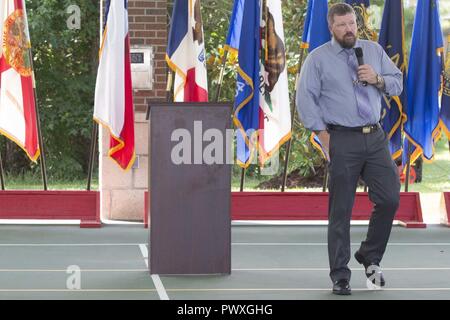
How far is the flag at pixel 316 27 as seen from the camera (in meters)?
11.5

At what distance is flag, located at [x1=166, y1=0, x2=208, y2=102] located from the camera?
1141 cm

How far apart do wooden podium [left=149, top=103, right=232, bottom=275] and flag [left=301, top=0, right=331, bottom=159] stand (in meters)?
3.71

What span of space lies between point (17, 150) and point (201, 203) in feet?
54.1

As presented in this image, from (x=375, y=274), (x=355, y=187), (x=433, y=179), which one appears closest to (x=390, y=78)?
(x=355, y=187)

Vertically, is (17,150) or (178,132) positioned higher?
(178,132)

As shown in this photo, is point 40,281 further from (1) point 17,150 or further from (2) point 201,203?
(1) point 17,150

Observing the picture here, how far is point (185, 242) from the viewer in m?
7.84

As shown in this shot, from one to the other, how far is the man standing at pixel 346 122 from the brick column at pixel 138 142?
500cm

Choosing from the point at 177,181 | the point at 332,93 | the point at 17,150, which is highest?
the point at 332,93

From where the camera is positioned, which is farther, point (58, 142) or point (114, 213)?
point (58, 142)

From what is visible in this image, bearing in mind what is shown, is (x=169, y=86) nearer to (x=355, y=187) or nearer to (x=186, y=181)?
(x=186, y=181)

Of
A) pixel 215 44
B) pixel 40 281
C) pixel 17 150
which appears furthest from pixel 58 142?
pixel 40 281

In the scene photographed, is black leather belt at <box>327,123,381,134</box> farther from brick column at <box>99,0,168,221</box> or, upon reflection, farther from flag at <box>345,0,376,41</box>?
brick column at <box>99,0,168,221</box>
